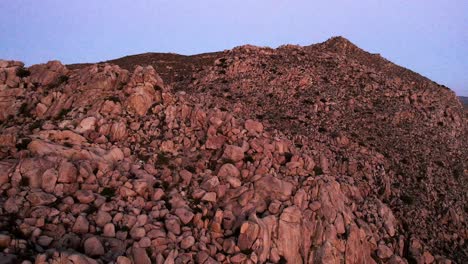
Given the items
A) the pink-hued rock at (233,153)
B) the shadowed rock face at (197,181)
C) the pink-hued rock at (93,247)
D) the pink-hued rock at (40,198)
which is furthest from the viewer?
the pink-hued rock at (233,153)

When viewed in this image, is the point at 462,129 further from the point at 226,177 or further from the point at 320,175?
the point at 226,177

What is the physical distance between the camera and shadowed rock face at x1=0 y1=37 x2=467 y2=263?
1591cm

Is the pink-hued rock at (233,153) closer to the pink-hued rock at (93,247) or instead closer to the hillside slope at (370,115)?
the hillside slope at (370,115)

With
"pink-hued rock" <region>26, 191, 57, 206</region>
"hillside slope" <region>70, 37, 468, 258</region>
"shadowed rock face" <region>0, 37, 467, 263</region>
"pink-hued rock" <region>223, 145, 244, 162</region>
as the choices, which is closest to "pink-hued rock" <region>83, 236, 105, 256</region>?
"shadowed rock face" <region>0, 37, 467, 263</region>

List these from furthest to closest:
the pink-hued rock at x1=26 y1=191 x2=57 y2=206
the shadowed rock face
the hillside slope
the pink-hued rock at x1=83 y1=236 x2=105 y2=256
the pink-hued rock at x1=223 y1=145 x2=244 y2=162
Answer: the hillside slope < the pink-hued rock at x1=223 y1=145 x2=244 y2=162 < the shadowed rock face < the pink-hued rock at x1=26 y1=191 x2=57 y2=206 < the pink-hued rock at x1=83 y1=236 x2=105 y2=256

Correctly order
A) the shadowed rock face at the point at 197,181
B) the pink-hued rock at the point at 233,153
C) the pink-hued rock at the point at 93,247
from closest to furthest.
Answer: the pink-hued rock at the point at 93,247 → the shadowed rock face at the point at 197,181 → the pink-hued rock at the point at 233,153

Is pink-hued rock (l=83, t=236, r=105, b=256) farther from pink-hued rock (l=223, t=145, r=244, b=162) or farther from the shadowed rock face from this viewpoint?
pink-hued rock (l=223, t=145, r=244, b=162)

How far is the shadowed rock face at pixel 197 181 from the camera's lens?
15.9 meters

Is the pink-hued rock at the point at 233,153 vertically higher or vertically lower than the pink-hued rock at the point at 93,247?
higher

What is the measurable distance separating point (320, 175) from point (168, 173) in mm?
9229

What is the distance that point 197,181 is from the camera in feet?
66.9

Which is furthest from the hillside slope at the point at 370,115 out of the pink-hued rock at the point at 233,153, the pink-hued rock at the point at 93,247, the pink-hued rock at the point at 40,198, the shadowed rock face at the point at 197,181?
the pink-hued rock at the point at 93,247

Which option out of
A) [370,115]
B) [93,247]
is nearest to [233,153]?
[93,247]

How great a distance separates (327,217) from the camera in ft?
67.9
